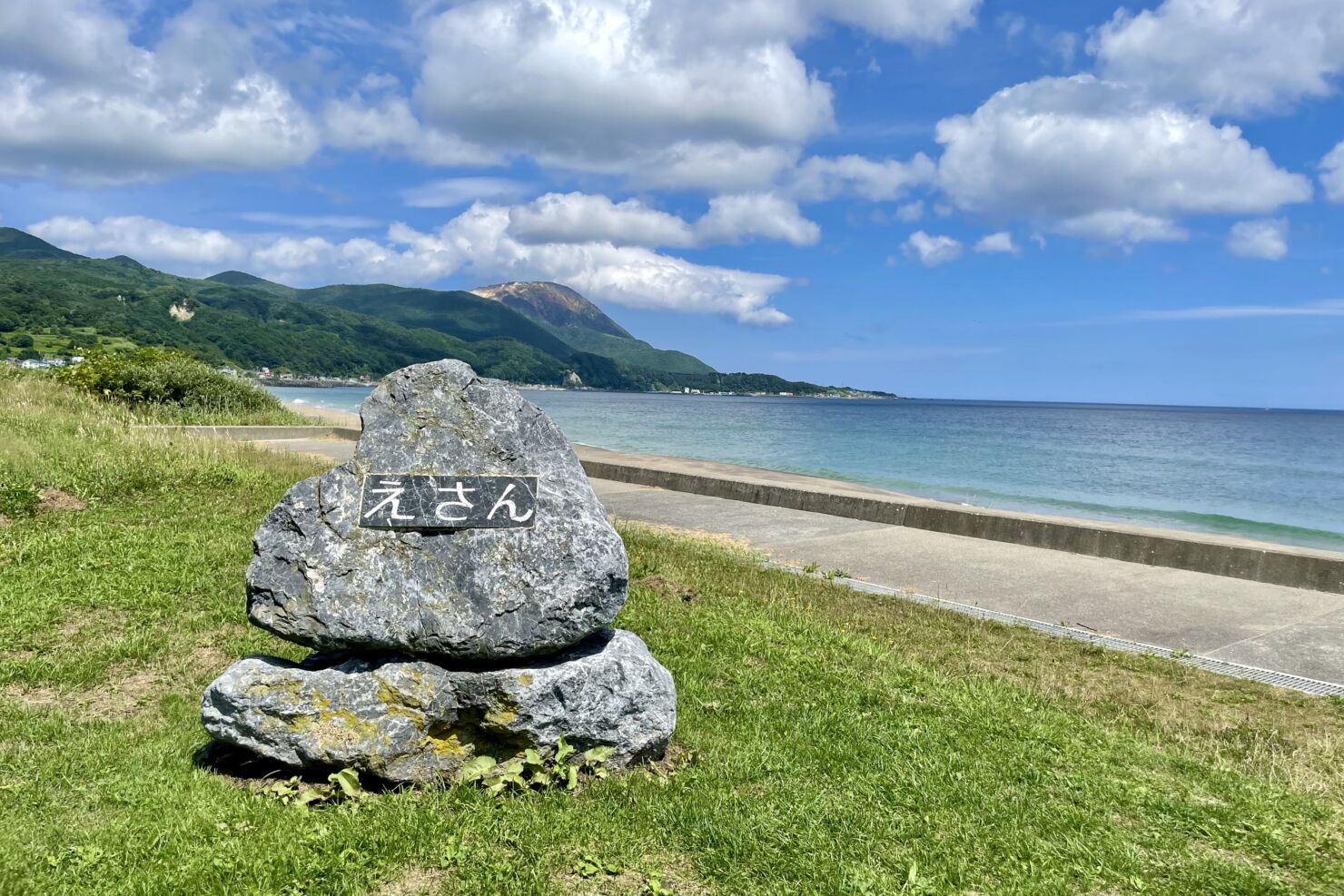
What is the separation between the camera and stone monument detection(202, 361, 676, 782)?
4078 mm

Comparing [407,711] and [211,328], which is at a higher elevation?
[211,328]

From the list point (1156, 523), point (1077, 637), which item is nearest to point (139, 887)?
point (1077, 637)

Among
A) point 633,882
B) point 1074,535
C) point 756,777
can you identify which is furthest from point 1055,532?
point 633,882

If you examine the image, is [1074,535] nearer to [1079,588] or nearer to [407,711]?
[1079,588]

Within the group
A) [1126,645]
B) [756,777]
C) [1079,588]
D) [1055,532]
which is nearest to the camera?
[756,777]

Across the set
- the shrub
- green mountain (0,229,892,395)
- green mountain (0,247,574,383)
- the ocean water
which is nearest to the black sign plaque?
the shrub

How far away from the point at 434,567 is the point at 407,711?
2.16 feet

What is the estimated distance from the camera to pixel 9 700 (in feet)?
17.1

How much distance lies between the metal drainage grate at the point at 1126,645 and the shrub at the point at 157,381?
1960 cm

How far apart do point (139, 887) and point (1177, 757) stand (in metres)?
4.93

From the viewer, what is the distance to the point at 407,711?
13.5 feet

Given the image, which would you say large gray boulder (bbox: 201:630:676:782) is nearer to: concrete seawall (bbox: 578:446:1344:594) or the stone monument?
the stone monument

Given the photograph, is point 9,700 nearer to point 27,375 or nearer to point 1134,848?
point 1134,848

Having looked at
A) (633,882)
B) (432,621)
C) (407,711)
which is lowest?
(633,882)
